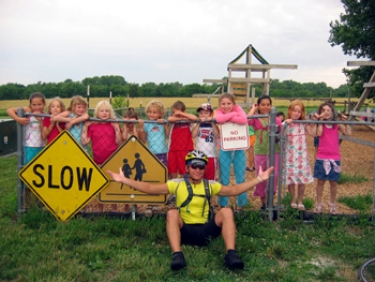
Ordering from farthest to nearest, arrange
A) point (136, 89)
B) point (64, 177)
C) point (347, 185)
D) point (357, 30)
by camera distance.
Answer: point (136, 89) → point (357, 30) → point (347, 185) → point (64, 177)

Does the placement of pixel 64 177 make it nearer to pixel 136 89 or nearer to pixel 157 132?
pixel 157 132

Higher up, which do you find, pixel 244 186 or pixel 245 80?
pixel 245 80

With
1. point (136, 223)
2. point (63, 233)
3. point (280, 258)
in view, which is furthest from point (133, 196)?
point (280, 258)

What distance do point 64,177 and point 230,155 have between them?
7.43 ft

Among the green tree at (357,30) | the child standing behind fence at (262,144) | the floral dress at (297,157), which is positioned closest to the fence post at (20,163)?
the child standing behind fence at (262,144)

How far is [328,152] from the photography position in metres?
5.25

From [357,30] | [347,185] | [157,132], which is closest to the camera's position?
[157,132]

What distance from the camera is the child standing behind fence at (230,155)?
16.7 feet

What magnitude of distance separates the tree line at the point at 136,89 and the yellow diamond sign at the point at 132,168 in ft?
145

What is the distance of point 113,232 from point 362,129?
65.2 feet

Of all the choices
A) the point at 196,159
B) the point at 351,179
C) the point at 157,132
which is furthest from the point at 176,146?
the point at 351,179

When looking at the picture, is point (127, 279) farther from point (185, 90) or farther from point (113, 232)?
point (185, 90)

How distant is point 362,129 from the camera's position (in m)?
21.5

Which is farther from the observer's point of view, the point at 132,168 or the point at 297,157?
the point at 297,157
